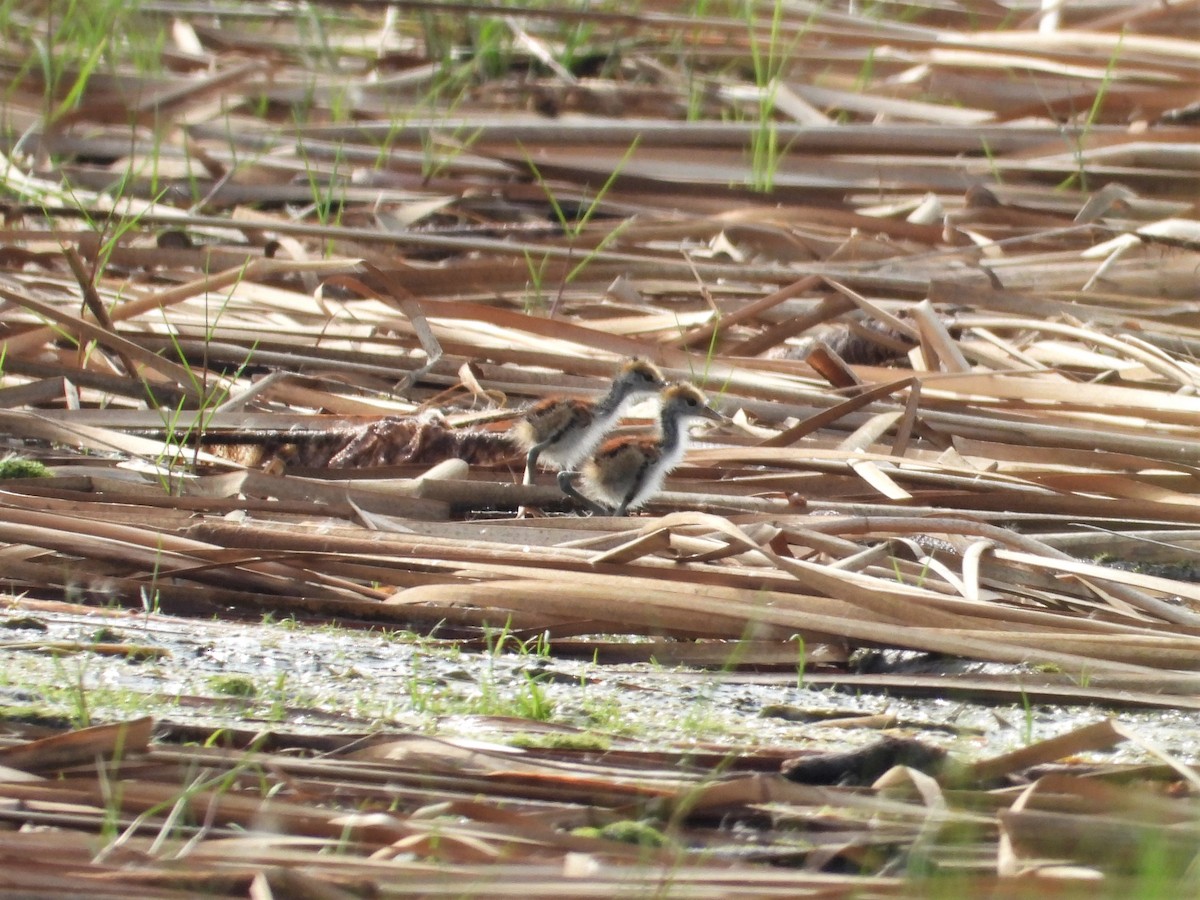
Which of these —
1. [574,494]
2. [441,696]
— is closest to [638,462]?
[574,494]

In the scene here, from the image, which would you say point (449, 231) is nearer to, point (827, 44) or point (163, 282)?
point (163, 282)

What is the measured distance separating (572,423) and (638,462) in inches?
10.4

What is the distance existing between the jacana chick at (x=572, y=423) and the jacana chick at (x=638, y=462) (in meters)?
0.07

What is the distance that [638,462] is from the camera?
3.91 metres

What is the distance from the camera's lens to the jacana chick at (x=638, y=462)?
3.89 meters

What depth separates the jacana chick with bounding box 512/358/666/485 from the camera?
13.3 ft

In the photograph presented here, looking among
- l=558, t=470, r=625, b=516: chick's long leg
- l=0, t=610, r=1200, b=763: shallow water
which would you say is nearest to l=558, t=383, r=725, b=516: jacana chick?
l=558, t=470, r=625, b=516: chick's long leg

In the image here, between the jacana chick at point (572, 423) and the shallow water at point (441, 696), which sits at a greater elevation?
the jacana chick at point (572, 423)

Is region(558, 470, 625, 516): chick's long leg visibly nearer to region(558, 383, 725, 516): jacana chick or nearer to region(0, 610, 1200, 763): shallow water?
region(558, 383, 725, 516): jacana chick

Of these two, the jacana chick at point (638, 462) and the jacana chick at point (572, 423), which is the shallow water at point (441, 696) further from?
the jacana chick at point (572, 423)

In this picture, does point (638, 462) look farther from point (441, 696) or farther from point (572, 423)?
point (441, 696)

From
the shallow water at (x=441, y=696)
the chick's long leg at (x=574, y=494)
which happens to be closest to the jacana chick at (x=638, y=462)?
the chick's long leg at (x=574, y=494)

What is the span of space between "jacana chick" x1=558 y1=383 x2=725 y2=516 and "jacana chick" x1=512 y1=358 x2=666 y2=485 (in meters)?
0.07

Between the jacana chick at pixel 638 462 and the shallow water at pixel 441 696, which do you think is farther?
the jacana chick at pixel 638 462
